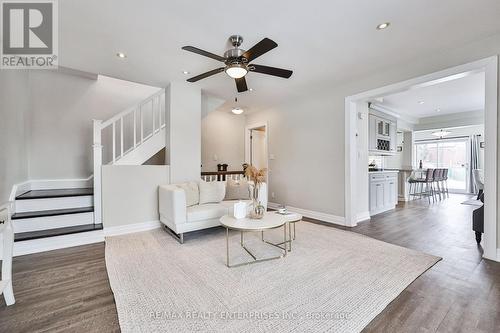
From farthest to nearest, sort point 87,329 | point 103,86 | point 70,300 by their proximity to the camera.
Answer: point 103,86 < point 70,300 < point 87,329

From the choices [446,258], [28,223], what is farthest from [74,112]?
[446,258]

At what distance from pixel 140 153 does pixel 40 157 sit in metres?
1.87

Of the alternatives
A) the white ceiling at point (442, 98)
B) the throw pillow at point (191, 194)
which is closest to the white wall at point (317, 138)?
the white ceiling at point (442, 98)

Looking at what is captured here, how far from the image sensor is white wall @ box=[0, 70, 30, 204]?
9.15 feet

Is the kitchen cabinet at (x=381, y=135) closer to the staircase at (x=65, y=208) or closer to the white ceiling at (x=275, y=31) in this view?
the white ceiling at (x=275, y=31)

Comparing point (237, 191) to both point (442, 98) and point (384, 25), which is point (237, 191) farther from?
point (442, 98)

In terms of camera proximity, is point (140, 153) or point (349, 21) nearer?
point (349, 21)

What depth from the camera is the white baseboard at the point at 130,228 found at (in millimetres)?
3342

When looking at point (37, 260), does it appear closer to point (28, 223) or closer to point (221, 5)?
point (28, 223)

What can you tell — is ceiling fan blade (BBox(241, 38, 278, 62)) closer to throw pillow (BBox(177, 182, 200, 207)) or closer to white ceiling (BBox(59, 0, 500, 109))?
white ceiling (BBox(59, 0, 500, 109))

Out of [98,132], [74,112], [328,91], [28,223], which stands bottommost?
[28,223]

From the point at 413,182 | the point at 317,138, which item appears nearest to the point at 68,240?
the point at 317,138

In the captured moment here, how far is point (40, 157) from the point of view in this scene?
3.94 m

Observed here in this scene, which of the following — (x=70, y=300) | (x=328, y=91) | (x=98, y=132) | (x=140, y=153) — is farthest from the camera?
(x=328, y=91)
